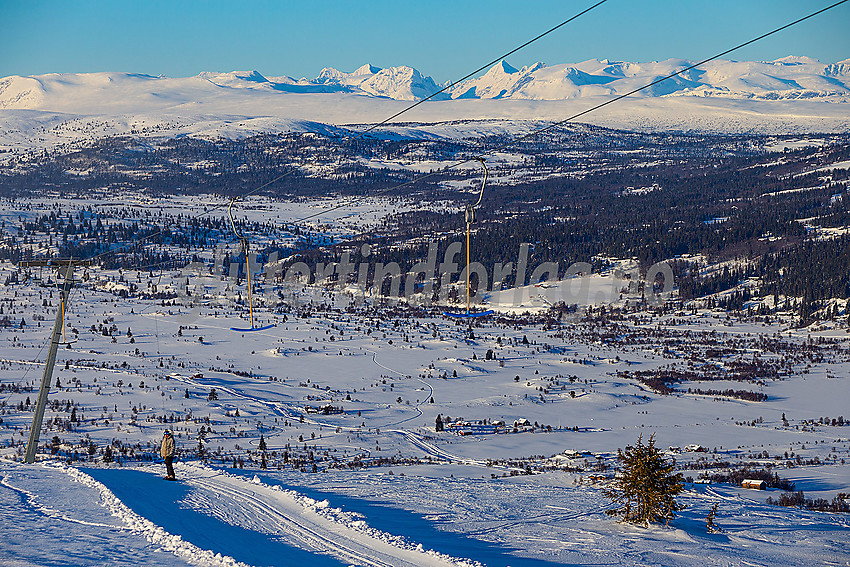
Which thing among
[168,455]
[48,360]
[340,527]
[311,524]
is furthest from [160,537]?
[48,360]

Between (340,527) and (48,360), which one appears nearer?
(340,527)

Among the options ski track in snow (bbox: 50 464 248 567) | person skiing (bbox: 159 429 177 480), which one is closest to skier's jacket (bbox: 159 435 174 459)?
person skiing (bbox: 159 429 177 480)

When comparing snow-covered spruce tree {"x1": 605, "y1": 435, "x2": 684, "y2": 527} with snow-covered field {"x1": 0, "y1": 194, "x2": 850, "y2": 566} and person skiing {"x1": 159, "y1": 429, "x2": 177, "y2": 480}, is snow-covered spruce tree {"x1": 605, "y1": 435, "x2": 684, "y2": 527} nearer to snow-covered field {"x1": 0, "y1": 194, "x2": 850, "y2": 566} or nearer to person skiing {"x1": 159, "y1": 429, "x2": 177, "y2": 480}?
snow-covered field {"x1": 0, "y1": 194, "x2": 850, "y2": 566}

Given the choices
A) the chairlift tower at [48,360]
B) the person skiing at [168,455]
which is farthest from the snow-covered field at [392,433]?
the chairlift tower at [48,360]

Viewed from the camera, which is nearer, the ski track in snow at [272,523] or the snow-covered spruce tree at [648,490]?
the ski track in snow at [272,523]

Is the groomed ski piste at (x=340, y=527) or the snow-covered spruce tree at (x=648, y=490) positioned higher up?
the snow-covered spruce tree at (x=648, y=490)

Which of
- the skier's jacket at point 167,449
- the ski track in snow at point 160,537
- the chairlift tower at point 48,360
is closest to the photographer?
the ski track in snow at point 160,537

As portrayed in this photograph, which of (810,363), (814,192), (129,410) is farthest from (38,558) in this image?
(814,192)

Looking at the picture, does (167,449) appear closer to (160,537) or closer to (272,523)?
(272,523)

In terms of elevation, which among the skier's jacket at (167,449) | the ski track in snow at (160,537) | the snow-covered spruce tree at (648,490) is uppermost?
the snow-covered spruce tree at (648,490)

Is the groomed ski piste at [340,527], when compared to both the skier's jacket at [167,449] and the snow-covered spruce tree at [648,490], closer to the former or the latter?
the snow-covered spruce tree at [648,490]
